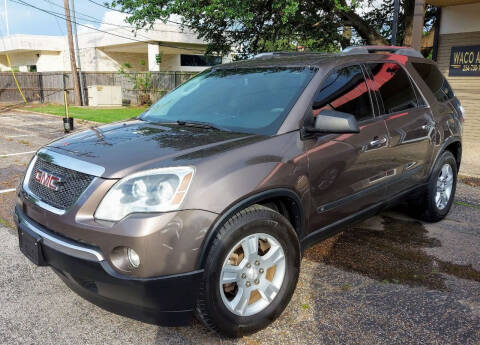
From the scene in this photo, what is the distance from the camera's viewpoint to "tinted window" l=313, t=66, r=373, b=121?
3.36 metres

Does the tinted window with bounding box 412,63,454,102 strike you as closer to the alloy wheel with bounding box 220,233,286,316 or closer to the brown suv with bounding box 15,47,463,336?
the brown suv with bounding box 15,47,463,336

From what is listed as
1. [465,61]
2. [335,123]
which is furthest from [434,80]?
[465,61]

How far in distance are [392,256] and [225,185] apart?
2.23 meters

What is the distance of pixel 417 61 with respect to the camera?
4.59 metres

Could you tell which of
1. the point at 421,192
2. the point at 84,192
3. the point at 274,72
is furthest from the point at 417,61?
the point at 84,192

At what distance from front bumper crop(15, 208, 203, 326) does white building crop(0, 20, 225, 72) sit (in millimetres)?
21023

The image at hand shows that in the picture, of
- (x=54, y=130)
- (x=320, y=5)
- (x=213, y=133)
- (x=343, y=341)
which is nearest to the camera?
(x=343, y=341)

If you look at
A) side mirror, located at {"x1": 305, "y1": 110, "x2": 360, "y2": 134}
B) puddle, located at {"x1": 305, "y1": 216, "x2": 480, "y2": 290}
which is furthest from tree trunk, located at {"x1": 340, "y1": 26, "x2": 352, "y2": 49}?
side mirror, located at {"x1": 305, "y1": 110, "x2": 360, "y2": 134}

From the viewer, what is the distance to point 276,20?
12.6 m

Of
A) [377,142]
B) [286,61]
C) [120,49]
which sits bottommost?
[377,142]

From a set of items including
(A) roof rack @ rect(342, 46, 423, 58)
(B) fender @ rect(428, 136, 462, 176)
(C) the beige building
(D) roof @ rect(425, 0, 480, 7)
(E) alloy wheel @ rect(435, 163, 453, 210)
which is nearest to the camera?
(A) roof rack @ rect(342, 46, 423, 58)

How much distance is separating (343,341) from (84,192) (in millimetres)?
1825

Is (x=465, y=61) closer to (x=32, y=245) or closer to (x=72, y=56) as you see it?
(x=32, y=245)

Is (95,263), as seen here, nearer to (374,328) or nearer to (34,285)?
(34,285)
